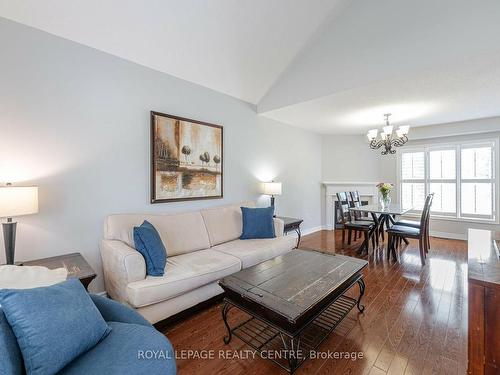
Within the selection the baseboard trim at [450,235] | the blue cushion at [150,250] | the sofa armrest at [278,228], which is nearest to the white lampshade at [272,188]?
the sofa armrest at [278,228]

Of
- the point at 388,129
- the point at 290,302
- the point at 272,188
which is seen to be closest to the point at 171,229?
the point at 290,302

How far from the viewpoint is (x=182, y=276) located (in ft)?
7.02

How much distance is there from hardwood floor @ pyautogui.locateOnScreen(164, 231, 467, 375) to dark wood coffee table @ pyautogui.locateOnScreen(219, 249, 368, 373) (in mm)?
88

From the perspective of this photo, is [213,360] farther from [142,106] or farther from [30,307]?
[142,106]

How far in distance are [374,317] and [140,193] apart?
2746mm

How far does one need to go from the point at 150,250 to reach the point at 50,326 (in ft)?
3.53

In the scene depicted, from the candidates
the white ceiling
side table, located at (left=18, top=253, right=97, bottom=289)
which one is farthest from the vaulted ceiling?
side table, located at (left=18, top=253, right=97, bottom=289)

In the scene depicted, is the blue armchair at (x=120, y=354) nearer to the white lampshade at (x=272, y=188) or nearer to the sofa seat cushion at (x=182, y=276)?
the sofa seat cushion at (x=182, y=276)

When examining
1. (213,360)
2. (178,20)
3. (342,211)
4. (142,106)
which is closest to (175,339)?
(213,360)

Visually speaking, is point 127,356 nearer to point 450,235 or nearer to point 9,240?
point 9,240

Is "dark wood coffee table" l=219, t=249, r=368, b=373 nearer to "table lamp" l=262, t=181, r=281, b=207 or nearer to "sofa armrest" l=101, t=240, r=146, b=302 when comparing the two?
"sofa armrest" l=101, t=240, r=146, b=302

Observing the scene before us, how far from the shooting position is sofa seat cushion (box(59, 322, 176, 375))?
1.06 m

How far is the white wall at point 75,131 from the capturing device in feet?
6.96

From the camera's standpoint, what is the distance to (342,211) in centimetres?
445
